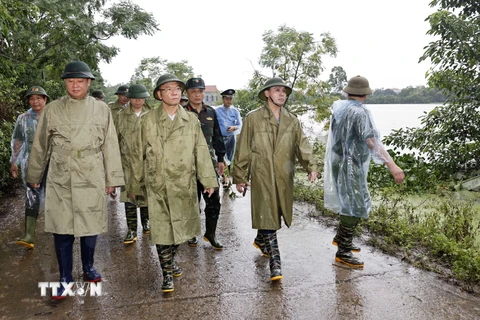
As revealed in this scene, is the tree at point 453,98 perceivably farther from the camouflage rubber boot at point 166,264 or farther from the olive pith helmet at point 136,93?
the camouflage rubber boot at point 166,264

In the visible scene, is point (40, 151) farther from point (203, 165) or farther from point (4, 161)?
point (4, 161)

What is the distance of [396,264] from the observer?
3.83 metres

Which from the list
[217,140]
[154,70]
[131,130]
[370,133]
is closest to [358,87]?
[370,133]

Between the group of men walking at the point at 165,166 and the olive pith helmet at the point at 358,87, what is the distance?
0.02m

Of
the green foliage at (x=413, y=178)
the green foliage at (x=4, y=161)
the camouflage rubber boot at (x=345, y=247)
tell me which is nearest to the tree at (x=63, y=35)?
the green foliage at (x=4, y=161)

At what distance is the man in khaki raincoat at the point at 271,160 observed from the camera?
3570 mm

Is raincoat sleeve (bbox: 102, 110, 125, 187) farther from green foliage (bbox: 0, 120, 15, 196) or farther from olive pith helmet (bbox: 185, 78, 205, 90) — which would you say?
green foliage (bbox: 0, 120, 15, 196)

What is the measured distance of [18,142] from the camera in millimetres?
4602

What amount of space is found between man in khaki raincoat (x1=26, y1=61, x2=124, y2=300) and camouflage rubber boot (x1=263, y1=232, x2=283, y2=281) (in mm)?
1456

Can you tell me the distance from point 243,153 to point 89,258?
1.67 meters

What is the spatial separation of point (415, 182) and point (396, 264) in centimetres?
416

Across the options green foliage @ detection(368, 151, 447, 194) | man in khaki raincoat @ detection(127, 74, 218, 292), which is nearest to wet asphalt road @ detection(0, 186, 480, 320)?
man in khaki raincoat @ detection(127, 74, 218, 292)

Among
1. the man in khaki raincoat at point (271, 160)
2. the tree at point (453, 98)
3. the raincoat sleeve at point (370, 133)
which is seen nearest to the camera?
the man in khaki raincoat at point (271, 160)

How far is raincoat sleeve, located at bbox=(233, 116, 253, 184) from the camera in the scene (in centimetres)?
367
